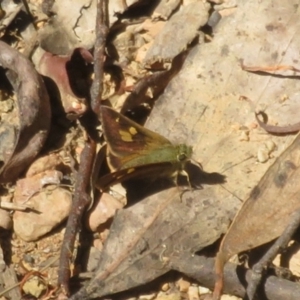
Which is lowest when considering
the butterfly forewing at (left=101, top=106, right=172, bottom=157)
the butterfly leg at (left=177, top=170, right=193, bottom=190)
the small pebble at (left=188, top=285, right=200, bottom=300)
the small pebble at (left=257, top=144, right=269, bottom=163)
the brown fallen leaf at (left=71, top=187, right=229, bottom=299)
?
the small pebble at (left=188, top=285, right=200, bottom=300)

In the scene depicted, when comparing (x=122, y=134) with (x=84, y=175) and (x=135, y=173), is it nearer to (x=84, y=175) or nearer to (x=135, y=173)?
(x=135, y=173)

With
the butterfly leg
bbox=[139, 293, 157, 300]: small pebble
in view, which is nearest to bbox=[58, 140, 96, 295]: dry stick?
bbox=[139, 293, 157, 300]: small pebble

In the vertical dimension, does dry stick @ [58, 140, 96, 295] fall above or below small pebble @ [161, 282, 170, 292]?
above

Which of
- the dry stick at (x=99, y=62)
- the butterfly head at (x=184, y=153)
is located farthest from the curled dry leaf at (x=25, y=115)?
Answer: the butterfly head at (x=184, y=153)

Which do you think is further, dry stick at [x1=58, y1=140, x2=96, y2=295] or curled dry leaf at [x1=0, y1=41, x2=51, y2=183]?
curled dry leaf at [x1=0, y1=41, x2=51, y2=183]

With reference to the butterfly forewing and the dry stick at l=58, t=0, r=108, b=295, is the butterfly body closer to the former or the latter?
the butterfly forewing

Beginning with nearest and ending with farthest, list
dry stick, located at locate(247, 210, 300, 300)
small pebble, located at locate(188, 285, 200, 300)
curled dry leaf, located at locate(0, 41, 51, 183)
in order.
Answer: dry stick, located at locate(247, 210, 300, 300)
small pebble, located at locate(188, 285, 200, 300)
curled dry leaf, located at locate(0, 41, 51, 183)
